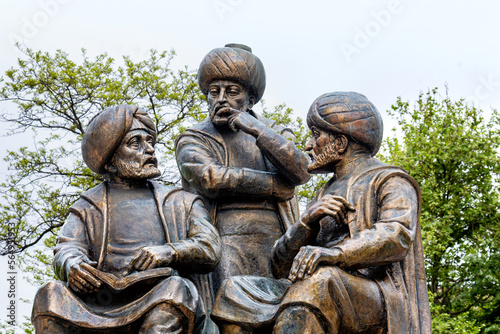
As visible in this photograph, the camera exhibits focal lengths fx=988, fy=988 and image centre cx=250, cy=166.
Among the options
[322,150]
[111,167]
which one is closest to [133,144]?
[111,167]

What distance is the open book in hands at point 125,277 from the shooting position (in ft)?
22.3

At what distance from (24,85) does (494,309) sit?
974 cm

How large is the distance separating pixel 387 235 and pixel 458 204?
14.2m

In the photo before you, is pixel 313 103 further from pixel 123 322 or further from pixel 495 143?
pixel 495 143

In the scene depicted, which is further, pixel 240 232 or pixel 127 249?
pixel 240 232

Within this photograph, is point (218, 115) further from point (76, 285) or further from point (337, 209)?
point (76, 285)

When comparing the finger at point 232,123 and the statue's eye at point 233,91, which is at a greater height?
the statue's eye at point 233,91

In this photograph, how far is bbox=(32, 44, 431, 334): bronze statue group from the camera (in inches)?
263

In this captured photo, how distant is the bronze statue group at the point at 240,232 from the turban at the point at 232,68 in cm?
1

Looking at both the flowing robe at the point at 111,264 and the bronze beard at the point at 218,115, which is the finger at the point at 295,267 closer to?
the flowing robe at the point at 111,264

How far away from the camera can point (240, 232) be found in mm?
8055

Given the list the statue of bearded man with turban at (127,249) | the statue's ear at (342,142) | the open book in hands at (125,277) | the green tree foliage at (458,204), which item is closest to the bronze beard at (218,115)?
the statue of bearded man with turban at (127,249)

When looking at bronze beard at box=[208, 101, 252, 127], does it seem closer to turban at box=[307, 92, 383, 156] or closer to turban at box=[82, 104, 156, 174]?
turban at box=[82, 104, 156, 174]

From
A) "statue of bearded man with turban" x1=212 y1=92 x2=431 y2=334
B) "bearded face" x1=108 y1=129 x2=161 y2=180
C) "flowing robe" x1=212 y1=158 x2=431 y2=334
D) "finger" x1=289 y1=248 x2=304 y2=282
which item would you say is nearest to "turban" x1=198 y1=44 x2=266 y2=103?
"bearded face" x1=108 y1=129 x2=161 y2=180
